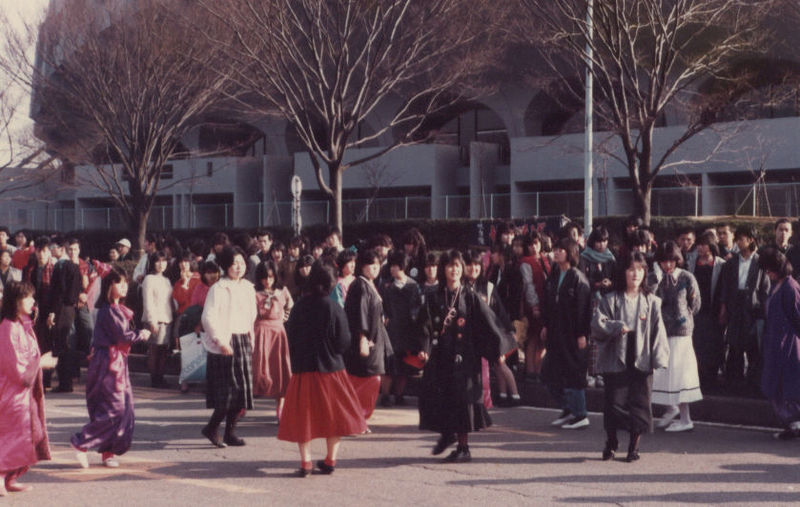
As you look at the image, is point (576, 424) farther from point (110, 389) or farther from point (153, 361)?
point (153, 361)

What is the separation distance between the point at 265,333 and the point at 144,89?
1589 centimetres

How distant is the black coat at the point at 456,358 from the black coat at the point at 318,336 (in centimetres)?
79

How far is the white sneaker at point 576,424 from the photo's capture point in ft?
32.2

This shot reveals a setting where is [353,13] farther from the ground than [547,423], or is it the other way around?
[353,13]

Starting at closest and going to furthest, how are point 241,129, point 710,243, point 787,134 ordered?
point 710,243 → point 787,134 → point 241,129

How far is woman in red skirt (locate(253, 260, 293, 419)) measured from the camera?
996 cm

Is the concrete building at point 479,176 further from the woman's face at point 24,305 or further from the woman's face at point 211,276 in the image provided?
the woman's face at point 24,305

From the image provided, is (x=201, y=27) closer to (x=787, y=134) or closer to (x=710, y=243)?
(x=710, y=243)

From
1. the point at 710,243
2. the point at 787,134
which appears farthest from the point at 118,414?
the point at 787,134

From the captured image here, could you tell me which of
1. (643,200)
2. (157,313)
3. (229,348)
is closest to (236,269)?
(229,348)

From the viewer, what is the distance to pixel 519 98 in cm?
3744

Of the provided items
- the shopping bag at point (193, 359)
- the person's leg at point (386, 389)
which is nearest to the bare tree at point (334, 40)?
the shopping bag at point (193, 359)

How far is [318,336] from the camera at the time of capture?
790 cm

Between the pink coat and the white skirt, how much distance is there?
5.29 metres
